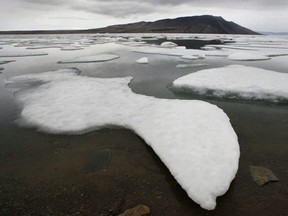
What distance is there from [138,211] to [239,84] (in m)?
5.79

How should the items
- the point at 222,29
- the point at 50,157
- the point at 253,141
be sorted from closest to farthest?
the point at 50,157
the point at 253,141
the point at 222,29

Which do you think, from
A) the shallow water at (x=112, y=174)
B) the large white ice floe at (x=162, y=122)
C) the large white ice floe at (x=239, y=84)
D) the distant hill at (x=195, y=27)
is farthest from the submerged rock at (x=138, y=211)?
the distant hill at (x=195, y=27)

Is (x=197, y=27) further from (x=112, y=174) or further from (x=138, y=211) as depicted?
(x=138, y=211)

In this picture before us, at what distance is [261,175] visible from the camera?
3771mm

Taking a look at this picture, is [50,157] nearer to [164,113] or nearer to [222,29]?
[164,113]

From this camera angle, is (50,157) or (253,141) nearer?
(50,157)

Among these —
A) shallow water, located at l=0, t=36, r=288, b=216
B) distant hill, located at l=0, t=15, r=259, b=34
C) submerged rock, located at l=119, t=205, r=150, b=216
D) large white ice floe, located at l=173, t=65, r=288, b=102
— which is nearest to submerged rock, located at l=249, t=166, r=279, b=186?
shallow water, located at l=0, t=36, r=288, b=216

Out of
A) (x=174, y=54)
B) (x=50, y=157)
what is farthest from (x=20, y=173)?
(x=174, y=54)

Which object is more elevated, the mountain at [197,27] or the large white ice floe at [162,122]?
the large white ice floe at [162,122]

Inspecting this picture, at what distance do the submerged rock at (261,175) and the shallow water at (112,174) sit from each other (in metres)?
0.08

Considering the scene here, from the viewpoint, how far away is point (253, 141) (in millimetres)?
4777

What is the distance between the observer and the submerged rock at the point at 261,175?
365cm

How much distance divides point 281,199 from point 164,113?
9.24 feet

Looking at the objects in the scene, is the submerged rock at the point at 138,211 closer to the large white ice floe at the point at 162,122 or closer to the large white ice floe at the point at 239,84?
the large white ice floe at the point at 162,122
